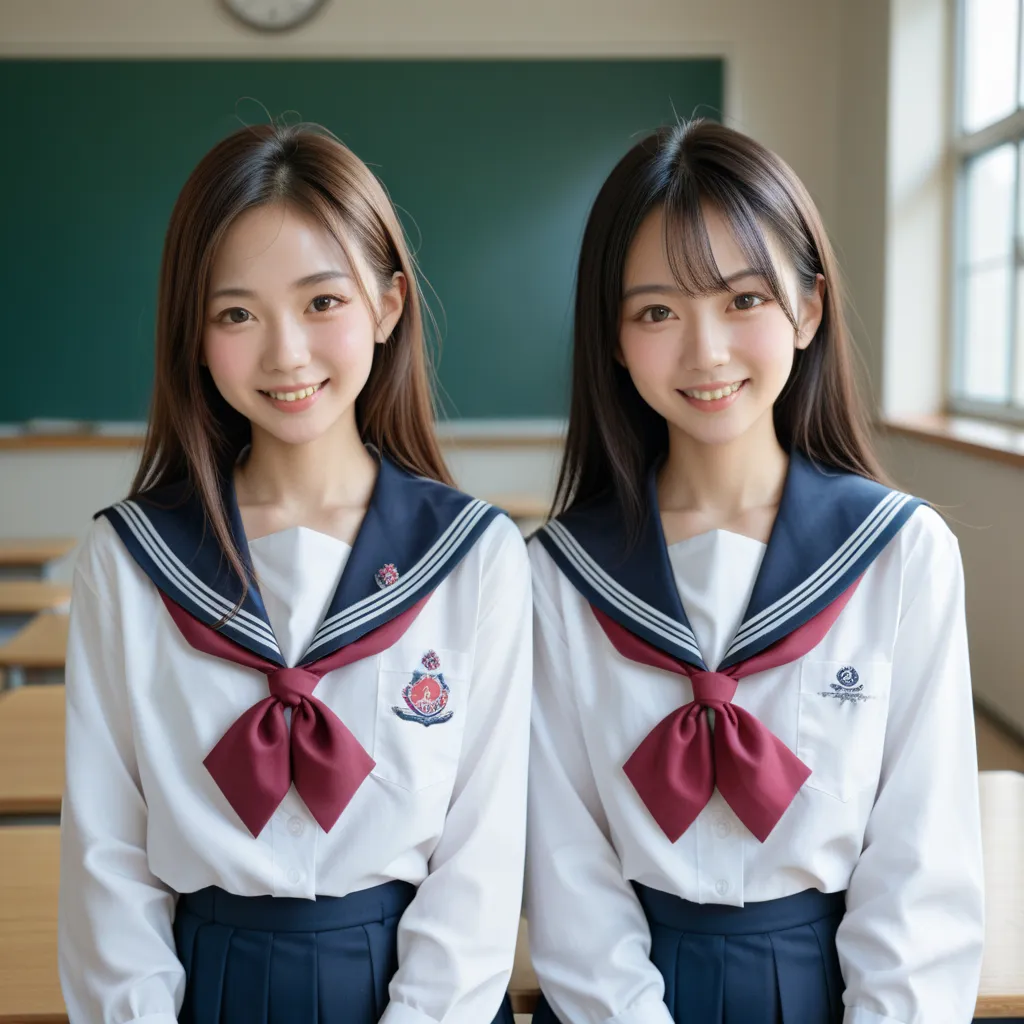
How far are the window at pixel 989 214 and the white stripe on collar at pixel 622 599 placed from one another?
3436mm

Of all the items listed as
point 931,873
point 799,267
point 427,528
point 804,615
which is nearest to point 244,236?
point 427,528

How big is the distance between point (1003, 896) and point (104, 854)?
989 millimetres

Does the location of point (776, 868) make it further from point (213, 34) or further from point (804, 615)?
point (213, 34)

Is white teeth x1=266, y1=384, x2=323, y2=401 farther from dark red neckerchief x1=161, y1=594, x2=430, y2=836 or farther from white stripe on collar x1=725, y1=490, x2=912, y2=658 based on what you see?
white stripe on collar x1=725, y1=490, x2=912, y2=658

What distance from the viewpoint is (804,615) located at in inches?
47.1

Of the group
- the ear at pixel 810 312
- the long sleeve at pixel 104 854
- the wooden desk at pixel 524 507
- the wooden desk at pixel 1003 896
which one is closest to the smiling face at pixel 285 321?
the long sleeve at pixel 104 854

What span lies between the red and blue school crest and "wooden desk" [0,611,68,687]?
1.72 meters

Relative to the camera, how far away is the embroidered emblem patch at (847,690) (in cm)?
120

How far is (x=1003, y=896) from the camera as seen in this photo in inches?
52.9

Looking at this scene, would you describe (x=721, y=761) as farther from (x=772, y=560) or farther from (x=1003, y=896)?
(x=1003, y=896)

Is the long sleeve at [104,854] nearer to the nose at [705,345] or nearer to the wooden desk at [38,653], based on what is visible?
the nose at [705,345]

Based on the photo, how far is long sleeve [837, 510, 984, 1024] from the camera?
1.12m

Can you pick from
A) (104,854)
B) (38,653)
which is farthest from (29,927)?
(38,653)

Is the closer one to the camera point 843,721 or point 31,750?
point 843,721
